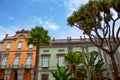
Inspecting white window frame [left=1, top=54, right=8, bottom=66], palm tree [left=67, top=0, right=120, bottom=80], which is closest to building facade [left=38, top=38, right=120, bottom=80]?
white window frame [left=1, top=54, right=8, bottom=66]

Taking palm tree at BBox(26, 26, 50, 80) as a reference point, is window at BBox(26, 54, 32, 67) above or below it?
below

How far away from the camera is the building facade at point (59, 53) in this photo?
3042 centimetres

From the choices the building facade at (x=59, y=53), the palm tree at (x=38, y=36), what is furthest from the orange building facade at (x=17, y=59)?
the palm tree at (x=38, y=36)

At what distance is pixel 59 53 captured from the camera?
105 ft

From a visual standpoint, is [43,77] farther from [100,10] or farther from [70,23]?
[100,10]

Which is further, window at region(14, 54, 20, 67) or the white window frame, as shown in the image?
the white window frame

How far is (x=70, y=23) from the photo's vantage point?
56.6 ft

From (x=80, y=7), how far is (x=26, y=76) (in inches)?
809

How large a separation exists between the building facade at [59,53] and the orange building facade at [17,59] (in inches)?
111

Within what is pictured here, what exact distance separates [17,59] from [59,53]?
9055 mm

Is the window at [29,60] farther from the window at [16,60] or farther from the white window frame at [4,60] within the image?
the white window frame at [4,60]

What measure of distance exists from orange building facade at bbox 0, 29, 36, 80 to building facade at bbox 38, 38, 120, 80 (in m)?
2.81

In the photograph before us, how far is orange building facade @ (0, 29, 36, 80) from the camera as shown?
32.2 metres

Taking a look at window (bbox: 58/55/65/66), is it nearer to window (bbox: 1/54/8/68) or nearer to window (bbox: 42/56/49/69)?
window (bbox: 42/56/49/69)
